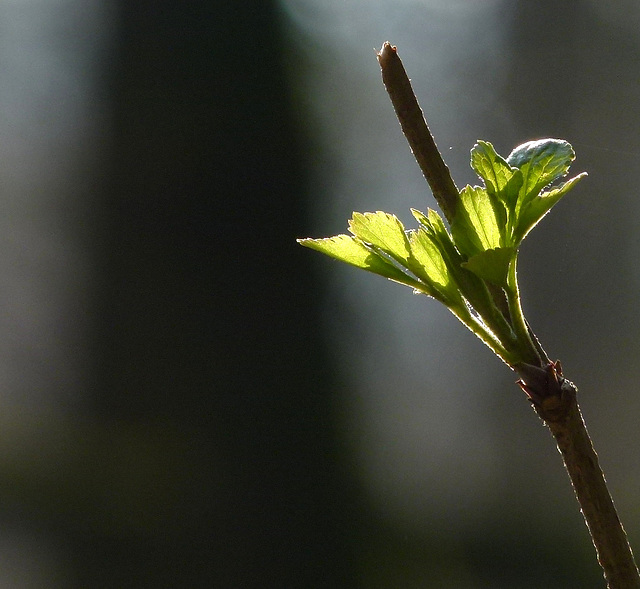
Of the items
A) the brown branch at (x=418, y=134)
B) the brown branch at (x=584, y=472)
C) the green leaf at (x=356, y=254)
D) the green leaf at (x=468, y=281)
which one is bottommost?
the brown branch at (x=584, y=472)

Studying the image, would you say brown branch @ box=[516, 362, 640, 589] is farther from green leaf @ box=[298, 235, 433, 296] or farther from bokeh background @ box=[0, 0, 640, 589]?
bokeh background @ box=[0, 0, 640, 589]

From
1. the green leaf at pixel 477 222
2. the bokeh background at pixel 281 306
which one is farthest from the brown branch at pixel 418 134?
the bokeh background at pixel 281 306

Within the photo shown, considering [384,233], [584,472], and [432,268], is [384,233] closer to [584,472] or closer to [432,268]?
[432,268]

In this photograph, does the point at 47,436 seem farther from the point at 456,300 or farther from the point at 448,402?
the point at 456,300

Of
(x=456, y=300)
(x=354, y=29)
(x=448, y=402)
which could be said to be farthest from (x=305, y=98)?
(x=456, y=300)

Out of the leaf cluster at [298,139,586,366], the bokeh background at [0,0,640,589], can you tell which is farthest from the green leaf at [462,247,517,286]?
the bokeh background at [0,0,640,589]

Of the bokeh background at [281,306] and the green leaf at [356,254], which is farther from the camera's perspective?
the bokeh background at [281,306]

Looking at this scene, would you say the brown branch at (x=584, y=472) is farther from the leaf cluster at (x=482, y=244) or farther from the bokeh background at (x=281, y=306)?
the bokeh background at (x=281, y=306)

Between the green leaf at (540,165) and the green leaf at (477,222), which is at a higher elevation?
the green leaf at (540,165)
